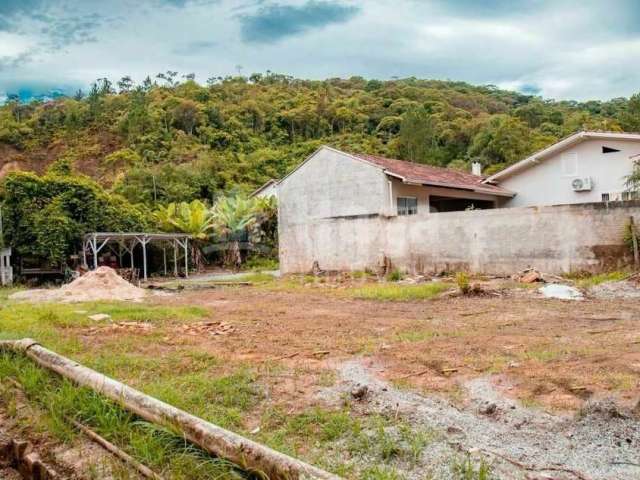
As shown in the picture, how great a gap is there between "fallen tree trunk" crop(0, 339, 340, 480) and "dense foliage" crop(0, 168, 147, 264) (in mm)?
18183

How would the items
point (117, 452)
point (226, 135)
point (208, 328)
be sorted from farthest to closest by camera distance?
point (226, 135) < point (208, 328) < point (117, 452)

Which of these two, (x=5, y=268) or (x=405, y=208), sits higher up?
(x=405, y=208)

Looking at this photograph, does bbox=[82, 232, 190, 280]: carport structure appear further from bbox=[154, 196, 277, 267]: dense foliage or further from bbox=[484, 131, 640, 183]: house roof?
bbox=[484, 131, 640, 183]: house roof

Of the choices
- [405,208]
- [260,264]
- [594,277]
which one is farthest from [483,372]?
[260,264]

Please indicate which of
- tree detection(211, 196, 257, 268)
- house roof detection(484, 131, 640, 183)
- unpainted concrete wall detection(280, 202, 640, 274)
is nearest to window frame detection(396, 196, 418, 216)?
unpainted concrete wall detection(280, 202, 640, 274)

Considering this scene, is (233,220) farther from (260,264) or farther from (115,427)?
(115,427)

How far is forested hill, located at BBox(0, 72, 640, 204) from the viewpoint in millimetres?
37625

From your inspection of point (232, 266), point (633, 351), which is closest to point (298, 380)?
point (633, 351)

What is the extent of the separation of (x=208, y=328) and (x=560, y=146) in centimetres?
1693

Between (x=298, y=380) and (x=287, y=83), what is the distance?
6312 centimetres

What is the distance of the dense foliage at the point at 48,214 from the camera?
21328 mm

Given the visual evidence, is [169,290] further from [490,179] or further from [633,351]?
[633,351]

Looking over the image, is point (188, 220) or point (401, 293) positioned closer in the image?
point (401, 293)

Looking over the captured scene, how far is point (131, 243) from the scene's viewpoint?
83.4ft
